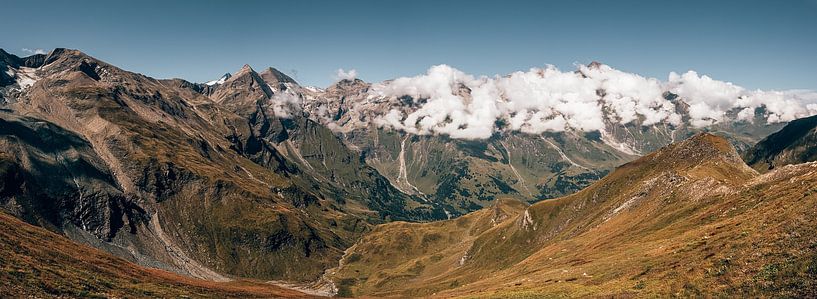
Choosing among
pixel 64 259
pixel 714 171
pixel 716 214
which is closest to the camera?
pixel 64 259

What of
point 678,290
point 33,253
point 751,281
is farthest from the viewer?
point 33,253

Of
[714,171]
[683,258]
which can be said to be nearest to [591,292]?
[683,258]

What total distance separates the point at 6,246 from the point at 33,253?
15.4ft

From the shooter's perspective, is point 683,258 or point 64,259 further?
point 64,259

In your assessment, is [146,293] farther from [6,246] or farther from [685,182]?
[685,182]

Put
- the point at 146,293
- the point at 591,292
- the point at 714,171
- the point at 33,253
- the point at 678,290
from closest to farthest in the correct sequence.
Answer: the point at 678,290
the point at 591,292
the point at 146,293
the point at 33,253
the point at 714,171

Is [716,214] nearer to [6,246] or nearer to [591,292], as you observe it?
[591,292]

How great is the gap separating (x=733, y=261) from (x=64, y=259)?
99061 mm

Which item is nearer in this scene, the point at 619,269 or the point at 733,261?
the point at 733,261

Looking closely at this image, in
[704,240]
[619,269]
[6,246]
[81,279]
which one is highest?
[6,246]

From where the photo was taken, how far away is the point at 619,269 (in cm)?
7519

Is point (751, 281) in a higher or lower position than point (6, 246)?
lower

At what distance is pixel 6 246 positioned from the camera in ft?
226

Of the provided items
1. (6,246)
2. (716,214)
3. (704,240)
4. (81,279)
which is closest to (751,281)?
(704,240)
